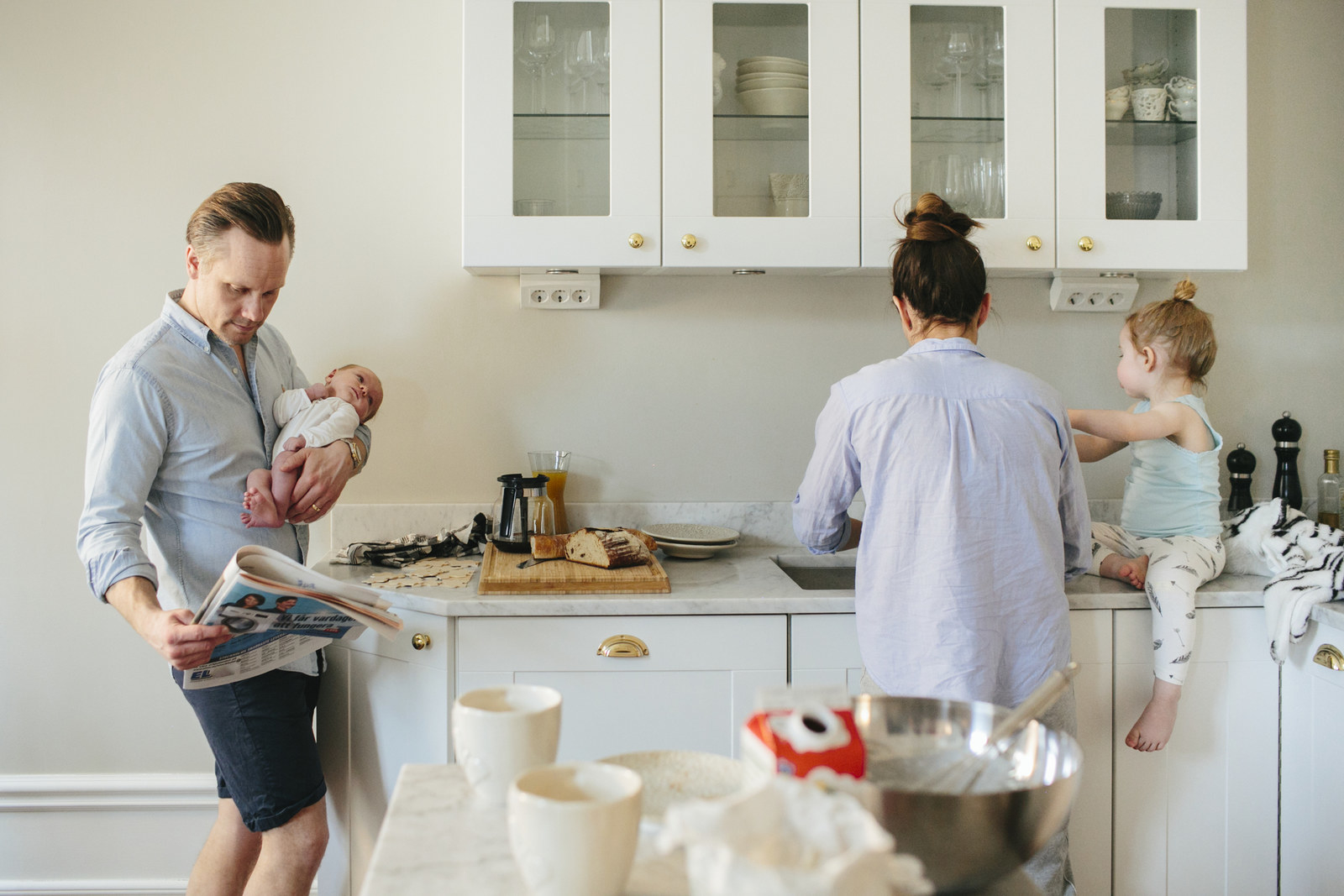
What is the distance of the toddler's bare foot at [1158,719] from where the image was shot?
1792mm

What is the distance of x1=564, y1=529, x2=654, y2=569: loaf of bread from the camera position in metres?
1.90

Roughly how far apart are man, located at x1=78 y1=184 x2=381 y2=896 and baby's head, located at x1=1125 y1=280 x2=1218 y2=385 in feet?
5.56

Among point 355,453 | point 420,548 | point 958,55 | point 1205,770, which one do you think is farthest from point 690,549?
point 958,55

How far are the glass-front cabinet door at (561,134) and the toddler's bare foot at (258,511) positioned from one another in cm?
67

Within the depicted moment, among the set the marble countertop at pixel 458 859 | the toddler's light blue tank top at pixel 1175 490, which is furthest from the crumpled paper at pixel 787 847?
→ the toddler's light blue tank top at pixel 1175 490

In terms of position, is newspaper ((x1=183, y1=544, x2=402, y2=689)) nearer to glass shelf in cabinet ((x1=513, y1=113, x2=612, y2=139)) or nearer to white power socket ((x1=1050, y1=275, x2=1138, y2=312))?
glass shelf in cabinet ((x1=513, y1=113, x2=612, y2=139))

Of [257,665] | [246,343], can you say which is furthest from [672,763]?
[246,343]

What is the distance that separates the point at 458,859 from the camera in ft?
2.43

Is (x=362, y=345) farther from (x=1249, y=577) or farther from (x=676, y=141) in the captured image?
(x=1249, y=577)

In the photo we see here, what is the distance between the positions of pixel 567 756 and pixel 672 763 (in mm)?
1053

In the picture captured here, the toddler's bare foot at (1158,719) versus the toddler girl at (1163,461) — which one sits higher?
the toddler girl at (1163,461)

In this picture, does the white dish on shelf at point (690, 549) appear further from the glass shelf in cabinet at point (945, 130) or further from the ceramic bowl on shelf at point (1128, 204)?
the ceramic bowl on shelf at point (1128, 204)

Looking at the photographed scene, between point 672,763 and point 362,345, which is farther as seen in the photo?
point 362,345

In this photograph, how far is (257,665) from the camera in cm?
164
